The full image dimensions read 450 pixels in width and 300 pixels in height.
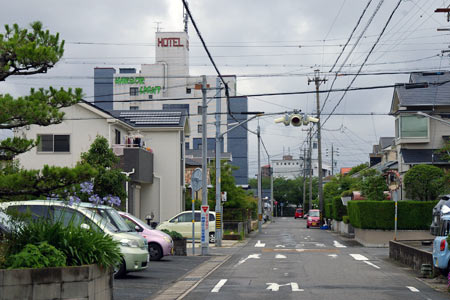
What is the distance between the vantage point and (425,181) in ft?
A: 137

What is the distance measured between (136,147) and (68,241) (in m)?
27.5

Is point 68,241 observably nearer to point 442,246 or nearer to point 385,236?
point 442,246

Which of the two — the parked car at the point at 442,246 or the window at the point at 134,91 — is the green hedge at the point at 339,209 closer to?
the parked car at the point at 442,246

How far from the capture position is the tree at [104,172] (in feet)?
93.3

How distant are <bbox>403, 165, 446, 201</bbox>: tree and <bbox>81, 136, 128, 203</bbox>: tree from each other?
Result: 20.5 meters

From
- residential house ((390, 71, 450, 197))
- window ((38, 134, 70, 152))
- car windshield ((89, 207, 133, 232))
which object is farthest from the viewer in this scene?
residential house ((390, 71, 450, 197))

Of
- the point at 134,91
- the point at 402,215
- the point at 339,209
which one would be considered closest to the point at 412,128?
the point at 339,209

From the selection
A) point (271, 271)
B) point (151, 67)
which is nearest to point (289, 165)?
point (151, 67)

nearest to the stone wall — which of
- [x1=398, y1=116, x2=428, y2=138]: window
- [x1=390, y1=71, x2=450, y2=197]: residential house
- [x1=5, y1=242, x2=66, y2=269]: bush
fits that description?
[x1=5, y1=242, x2=66, y2=269]: bush

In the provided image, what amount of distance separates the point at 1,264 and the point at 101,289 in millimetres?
1687

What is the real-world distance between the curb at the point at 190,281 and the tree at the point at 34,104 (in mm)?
4661

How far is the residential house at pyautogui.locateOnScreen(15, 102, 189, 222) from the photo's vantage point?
3703 centimetres

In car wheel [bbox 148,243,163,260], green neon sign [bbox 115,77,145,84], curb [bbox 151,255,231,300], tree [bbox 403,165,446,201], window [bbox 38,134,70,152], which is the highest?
green neon sign [bbox 115,77,145,84]

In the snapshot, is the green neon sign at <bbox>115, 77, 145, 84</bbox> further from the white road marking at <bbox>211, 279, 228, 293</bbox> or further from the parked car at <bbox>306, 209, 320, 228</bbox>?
the white road marking at <bbox>211, 279, 228, 293</bbox>
